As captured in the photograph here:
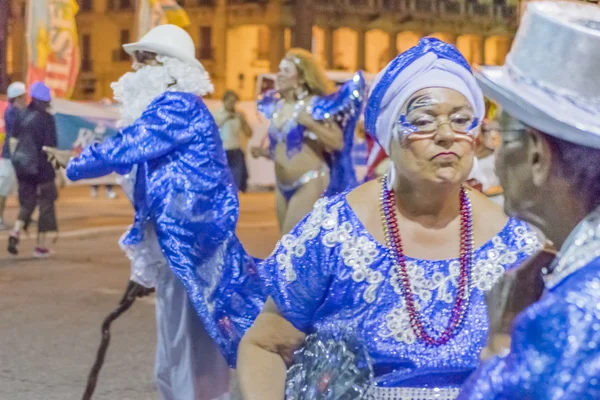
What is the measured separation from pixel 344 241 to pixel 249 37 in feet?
177

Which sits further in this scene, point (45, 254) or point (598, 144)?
point (45, 254)

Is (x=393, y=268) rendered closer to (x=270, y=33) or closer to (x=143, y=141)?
(x=143, y=141)

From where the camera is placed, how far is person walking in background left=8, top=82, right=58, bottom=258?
11266 millimetres

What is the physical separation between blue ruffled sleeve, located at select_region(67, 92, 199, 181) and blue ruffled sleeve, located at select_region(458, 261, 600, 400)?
3548mm

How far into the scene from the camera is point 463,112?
2.53m

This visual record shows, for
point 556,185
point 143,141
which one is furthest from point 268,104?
point 556,185

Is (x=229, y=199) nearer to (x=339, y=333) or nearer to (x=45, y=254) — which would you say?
(x=339, y=333)

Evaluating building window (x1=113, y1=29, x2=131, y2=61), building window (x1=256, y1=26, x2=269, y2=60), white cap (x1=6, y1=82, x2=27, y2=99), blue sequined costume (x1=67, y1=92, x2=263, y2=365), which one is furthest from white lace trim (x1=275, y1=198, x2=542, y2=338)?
building window (x1=113, y1=29, x2=131, y2=61)

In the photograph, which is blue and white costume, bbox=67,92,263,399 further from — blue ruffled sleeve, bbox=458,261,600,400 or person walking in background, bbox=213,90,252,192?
person walking in background, bbox=213,90,252,192

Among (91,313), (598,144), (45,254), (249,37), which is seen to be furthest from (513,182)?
(249,37)

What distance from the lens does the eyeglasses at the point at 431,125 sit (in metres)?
2.50

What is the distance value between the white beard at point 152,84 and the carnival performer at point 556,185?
3612mm

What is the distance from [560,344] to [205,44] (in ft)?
181

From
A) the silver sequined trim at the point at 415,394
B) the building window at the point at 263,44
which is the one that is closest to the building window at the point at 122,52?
the building window at the point at 263,44
